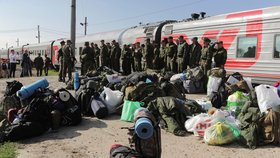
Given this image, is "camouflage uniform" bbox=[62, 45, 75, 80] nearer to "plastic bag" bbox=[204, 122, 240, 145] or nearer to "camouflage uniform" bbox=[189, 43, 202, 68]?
"camouflage uniform" bbox=[189, 43, 202, 68]

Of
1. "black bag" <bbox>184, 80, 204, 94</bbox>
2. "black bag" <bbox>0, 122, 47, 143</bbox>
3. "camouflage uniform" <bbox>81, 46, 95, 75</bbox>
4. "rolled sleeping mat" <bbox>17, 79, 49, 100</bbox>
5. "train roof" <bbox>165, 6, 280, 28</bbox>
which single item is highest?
"train roof" <bbox>165, 6, 280, 28</bbox>

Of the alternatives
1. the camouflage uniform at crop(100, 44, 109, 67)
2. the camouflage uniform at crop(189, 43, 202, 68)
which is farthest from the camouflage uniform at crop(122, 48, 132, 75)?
the camouflage uniform at crop(189, 43, 202, 68)

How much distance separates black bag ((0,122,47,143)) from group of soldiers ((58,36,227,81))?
683 cm

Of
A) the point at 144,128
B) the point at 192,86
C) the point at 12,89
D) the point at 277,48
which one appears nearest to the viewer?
the point at 144,128

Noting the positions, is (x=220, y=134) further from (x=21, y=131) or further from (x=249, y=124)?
(x=21, y=131)

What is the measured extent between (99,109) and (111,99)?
54cm

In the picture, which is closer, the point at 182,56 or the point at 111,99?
the point at 111,99

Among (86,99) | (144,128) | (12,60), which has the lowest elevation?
(86,99)

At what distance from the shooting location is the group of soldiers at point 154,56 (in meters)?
11.9

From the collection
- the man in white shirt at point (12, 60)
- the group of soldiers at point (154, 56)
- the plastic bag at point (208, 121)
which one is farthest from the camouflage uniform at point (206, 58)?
the man in white shirt at point (12, 60)

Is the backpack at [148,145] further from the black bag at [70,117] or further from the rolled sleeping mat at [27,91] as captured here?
the rolled sleeping mat at [27,91]

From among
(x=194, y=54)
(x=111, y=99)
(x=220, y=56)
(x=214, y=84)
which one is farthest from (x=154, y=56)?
(x=111, y=99)

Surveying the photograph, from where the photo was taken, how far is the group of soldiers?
11866mm

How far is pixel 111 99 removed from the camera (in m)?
8.52
